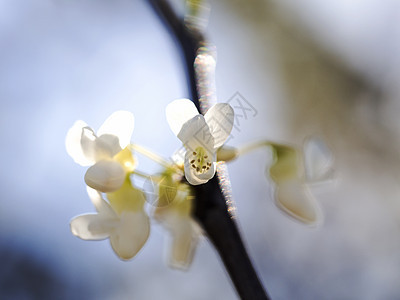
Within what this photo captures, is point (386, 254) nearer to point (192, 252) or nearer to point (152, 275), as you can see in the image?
point (152, 275)

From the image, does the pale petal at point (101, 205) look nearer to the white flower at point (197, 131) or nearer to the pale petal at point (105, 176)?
the pale petal at point (105, 176)

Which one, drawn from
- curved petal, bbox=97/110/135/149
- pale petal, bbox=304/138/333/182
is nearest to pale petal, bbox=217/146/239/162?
curved petal, bbox=97/110/135/149

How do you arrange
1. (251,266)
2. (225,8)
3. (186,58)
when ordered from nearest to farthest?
(251,266)
(186,58)
(225,8)

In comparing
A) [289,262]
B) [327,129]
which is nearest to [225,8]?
[327,129]

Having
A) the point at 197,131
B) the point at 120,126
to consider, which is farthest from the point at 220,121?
the point at 120,126

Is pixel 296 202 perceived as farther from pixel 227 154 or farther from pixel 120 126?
pixel 120 126

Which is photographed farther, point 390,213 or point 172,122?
point 390,213

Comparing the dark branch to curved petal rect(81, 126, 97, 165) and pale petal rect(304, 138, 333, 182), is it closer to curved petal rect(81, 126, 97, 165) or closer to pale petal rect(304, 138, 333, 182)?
curved petal rect(81, 126, 97, 165)

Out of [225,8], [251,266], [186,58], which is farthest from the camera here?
[225,8]
